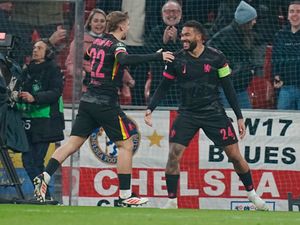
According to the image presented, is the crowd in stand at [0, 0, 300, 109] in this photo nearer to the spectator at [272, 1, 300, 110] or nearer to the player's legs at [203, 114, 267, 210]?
the spectator at [272, 1, 300, 110]

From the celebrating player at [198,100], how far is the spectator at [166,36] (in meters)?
1.94

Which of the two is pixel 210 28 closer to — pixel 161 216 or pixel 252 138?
pixel 252 138

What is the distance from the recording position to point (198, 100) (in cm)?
1381

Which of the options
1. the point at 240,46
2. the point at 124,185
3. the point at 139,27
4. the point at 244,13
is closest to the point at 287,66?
the point at 240,46

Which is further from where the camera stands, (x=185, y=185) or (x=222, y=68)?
(x=185, y=185)

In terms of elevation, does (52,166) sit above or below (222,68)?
below

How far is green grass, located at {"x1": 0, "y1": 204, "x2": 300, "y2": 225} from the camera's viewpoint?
419 inches

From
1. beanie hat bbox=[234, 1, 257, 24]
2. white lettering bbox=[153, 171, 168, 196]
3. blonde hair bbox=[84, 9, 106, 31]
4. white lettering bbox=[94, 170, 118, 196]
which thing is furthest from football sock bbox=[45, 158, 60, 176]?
beanie hat bbox=[234, 1, 257, 24]

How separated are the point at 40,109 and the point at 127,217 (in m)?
4.20

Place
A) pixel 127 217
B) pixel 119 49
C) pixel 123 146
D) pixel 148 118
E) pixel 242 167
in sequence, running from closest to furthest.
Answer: pixel 127 217
pixel 119 49
pixel 123 146
pixel 148 118
pixel 242 167

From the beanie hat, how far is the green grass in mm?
3984

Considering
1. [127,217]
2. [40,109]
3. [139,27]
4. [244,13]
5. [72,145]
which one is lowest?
[127,217]

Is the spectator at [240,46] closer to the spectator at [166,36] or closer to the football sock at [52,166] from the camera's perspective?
the spectator at [166,36]

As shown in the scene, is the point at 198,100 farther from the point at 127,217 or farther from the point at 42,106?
the point at 127,217
